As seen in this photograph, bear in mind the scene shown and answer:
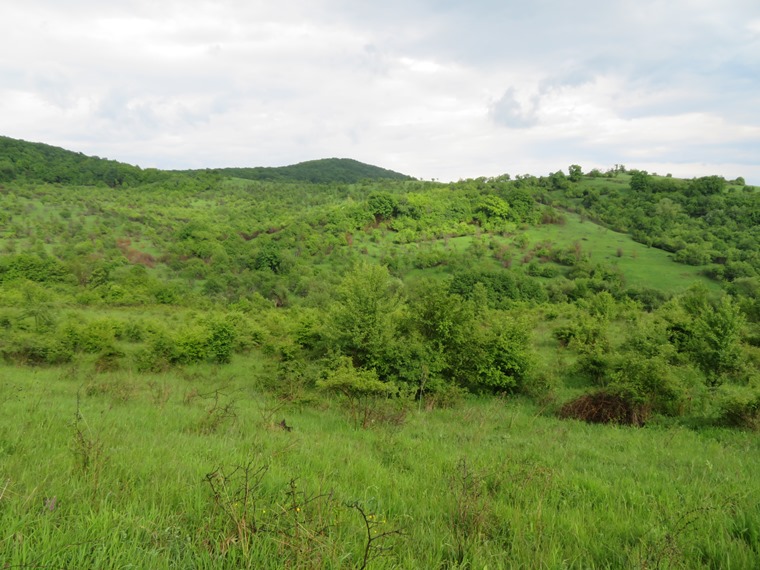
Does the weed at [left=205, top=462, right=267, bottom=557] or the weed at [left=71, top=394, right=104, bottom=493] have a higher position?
the weed at [left=205, top=462, right=267, bottom=557]

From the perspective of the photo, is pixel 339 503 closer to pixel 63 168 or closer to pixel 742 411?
pixel 742 411

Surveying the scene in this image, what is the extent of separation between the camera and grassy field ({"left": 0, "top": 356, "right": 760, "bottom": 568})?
99.3 inches

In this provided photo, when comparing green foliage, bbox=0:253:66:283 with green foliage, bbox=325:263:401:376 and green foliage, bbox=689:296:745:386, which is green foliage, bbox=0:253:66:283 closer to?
green foliage, bbox=325:263:401:376

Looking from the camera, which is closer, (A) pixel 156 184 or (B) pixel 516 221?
(B) pixel 516 221

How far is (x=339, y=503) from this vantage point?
11.5 ft

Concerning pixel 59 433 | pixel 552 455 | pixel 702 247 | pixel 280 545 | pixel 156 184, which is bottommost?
pixel 552 455

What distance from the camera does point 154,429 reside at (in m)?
7.07

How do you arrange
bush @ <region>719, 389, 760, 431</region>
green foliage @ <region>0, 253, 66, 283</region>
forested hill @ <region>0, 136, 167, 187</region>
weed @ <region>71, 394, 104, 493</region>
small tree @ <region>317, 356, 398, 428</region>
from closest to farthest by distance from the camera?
1. weed @ <region>71, 394, 104, 493</region>
2. bush @ <region>719, 389, 760, 431</region>
3. small tree @ <region>317, 356, 398, 428</region>
4. green foliage @ <region>0, 253, 66, 283</region>
5. forested hill @ <region>0, 136, 167, 187</region>

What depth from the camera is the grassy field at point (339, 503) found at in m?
2.52

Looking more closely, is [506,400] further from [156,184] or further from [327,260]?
[156,184]

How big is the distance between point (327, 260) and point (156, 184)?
317 ft

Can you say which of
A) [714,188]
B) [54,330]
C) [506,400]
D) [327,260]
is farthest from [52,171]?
[714,188]

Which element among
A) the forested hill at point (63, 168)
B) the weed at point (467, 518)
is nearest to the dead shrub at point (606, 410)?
the weed at point (467, 518)

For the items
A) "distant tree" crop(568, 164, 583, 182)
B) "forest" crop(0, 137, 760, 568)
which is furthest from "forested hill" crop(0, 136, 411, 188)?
"distant tree" crop(568, 164, 583, 182)
